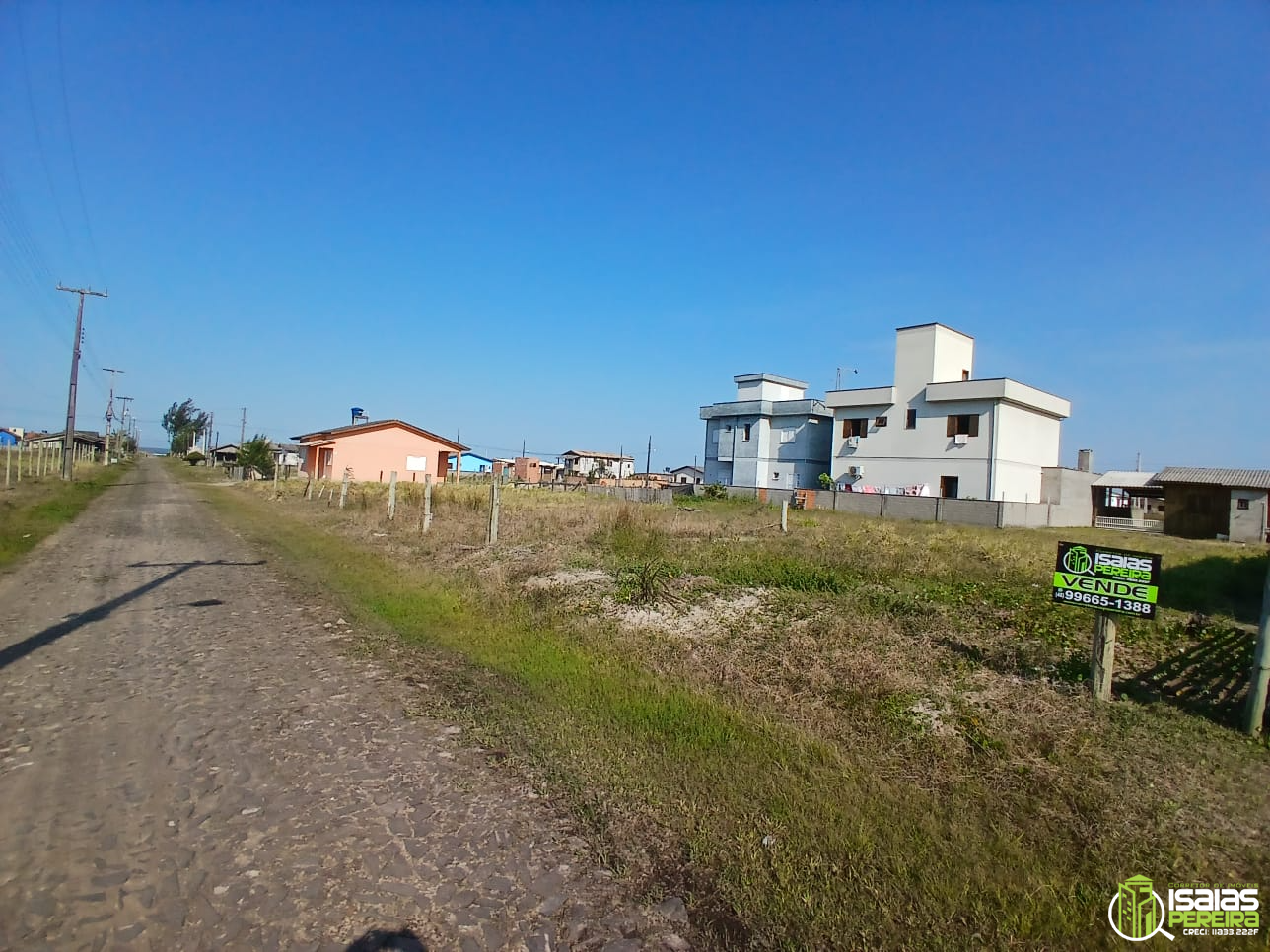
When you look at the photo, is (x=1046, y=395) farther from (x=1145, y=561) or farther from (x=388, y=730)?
(x=388, y=730)

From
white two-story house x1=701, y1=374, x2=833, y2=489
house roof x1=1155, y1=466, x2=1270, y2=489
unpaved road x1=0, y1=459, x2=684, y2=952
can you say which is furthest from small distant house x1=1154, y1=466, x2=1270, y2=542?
unpaved road x1=0, y1=459, x2=684, y2=952

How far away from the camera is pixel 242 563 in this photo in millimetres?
12742

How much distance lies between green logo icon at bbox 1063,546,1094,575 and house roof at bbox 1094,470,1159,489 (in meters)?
45.0

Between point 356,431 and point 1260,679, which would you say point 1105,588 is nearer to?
point 1260,679

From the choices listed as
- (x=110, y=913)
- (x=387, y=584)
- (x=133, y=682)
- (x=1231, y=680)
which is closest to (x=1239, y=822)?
(x=1231, y=680)

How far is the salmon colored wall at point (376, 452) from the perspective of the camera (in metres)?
46.9

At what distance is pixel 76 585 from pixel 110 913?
9188 millimetres

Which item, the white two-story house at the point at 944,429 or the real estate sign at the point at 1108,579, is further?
the white two-story house at the point at 944,429

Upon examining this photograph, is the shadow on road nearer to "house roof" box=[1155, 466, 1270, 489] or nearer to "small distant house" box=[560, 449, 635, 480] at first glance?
"house roof" box=[1155, 466, 1270, 489]

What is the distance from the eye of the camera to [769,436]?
53.8 meters

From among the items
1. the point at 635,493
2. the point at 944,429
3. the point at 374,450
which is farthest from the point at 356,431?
the point at 944,429

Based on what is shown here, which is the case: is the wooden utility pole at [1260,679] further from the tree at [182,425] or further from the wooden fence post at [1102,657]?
the tree at [182,425]

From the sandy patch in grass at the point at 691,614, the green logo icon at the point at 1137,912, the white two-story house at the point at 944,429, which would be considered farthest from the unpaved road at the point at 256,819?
the white two-story house at the point at 944,429

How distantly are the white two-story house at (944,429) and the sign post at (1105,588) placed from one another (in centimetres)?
3661
